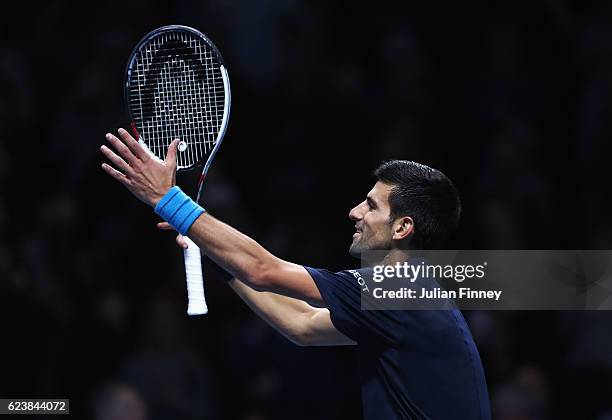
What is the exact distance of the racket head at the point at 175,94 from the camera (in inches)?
200

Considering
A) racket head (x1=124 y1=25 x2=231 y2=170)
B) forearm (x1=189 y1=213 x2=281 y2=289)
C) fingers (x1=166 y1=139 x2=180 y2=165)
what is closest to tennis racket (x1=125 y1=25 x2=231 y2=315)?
racket head (x1=124 y1=25 x2=231 y2=170)

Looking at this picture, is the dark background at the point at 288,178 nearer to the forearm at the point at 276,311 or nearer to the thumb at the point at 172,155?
the forearm at the point at 276,311

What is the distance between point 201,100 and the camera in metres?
5.24

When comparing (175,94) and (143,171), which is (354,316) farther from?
(175,94)

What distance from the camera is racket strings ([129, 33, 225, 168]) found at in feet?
16.8

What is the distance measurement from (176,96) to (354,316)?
1427mm

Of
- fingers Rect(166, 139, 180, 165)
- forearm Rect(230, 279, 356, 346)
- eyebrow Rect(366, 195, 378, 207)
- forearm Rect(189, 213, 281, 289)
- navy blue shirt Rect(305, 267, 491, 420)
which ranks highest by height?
fingers Rect(166, 139, 180, 165)

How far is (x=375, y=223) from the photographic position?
4734 millimetres

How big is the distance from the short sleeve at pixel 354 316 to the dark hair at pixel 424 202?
0.39 metres

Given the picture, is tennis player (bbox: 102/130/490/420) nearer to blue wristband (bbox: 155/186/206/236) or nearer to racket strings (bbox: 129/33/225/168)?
blue wristband (bbox: 155/186/206/236)

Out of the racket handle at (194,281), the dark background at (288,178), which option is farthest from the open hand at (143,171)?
the dark background at (288,178)

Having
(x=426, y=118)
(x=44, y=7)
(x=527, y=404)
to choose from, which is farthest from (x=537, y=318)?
(x=44, y=7)

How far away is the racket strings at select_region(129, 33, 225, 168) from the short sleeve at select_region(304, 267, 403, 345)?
3.15ft

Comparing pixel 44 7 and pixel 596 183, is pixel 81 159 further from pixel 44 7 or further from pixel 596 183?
pixel 596 183
